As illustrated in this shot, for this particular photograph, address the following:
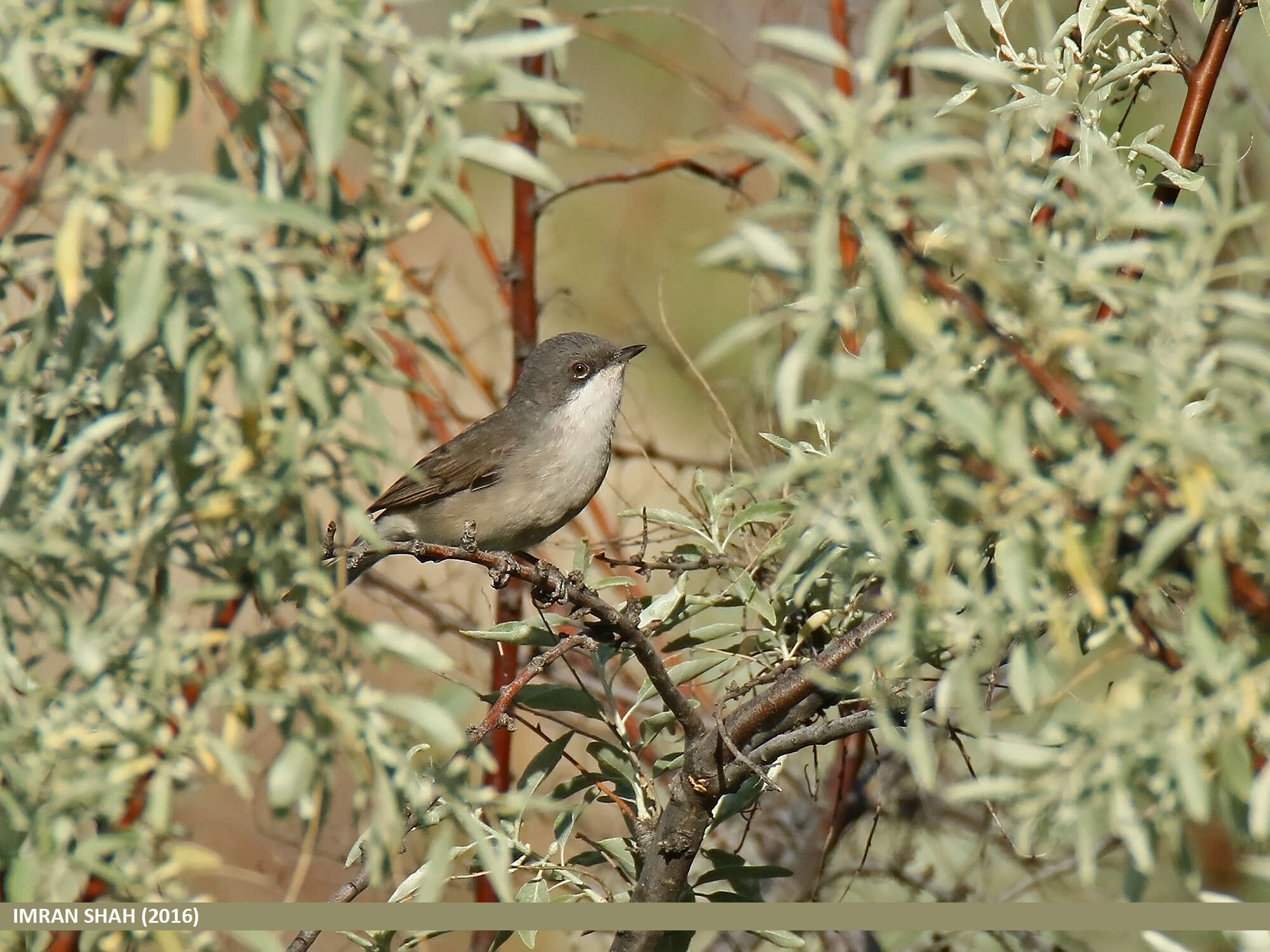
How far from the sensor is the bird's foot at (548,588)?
2.99 meters

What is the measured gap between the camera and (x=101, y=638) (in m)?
1.22

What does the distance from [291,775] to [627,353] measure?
394 cm

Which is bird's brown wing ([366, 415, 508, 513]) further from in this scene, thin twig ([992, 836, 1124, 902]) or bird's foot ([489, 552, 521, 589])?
thin twig ([992, 836, 1124, 902])

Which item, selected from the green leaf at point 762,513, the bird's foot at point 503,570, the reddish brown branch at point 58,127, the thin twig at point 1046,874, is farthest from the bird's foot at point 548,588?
the reddish brown branch at point 58,127

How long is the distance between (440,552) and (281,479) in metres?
1.31

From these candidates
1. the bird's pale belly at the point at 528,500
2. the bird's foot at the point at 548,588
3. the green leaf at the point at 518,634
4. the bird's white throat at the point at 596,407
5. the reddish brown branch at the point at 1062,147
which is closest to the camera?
the green leaf at the point at 518,634

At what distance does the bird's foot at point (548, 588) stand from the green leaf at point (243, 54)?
1.80m

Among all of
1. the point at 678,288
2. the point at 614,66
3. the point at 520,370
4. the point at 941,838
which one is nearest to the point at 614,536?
the point at 520,370

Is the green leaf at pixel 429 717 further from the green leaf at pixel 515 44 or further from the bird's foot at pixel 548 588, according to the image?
the bird's foot at pixel 548 588

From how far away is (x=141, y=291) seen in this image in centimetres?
108

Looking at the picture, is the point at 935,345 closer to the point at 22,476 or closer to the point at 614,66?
the point at 22,476

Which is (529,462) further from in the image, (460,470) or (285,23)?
(285,23)

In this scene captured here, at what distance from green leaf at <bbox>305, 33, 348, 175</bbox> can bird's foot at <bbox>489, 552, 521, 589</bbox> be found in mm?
1300

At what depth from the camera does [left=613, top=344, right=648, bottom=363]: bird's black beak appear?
15.9 feet
